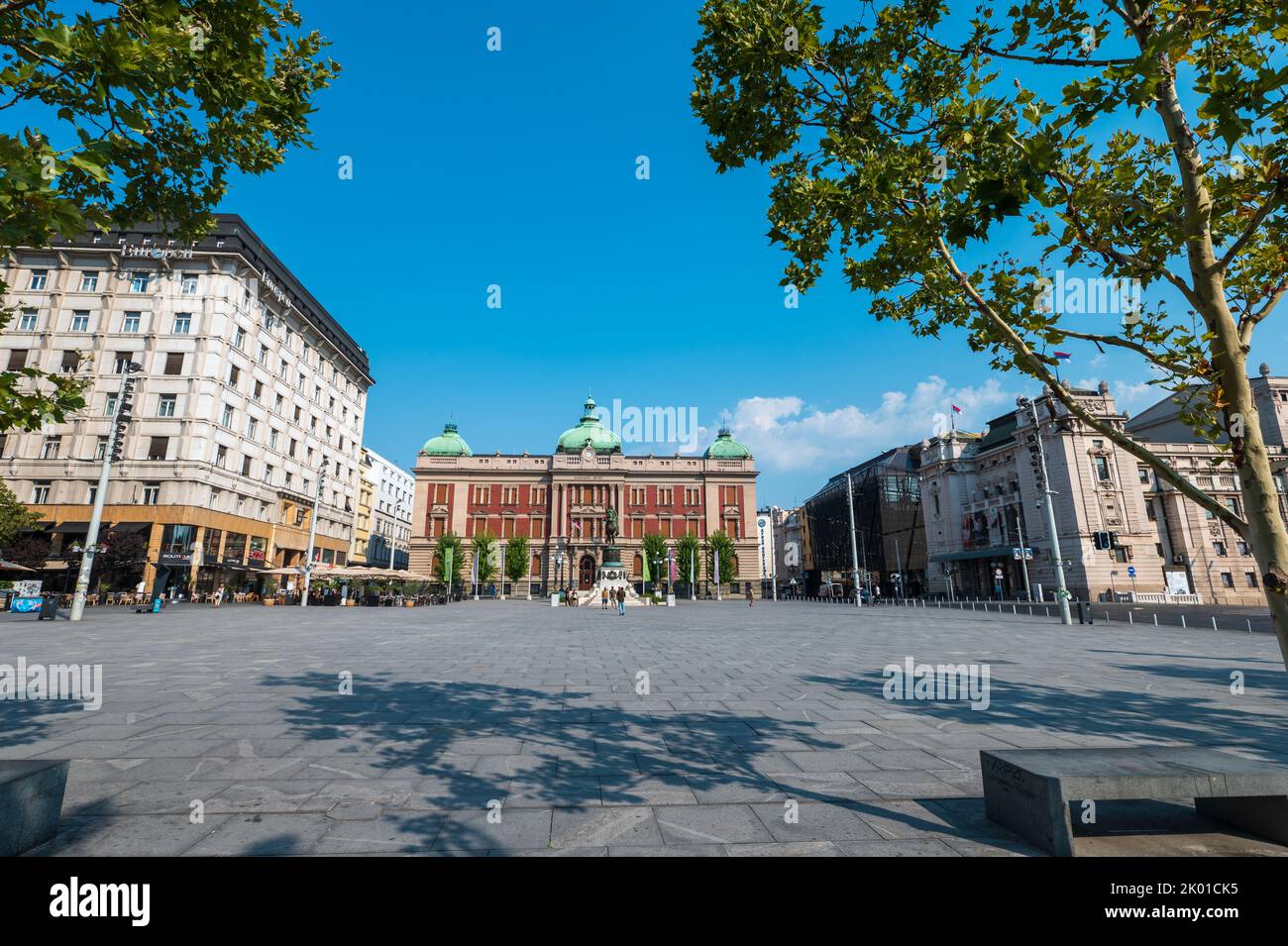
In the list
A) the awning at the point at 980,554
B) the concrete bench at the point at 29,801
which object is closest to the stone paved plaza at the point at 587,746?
the concrete bench at the point at 29,801

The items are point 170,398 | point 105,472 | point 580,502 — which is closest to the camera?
point 105,472

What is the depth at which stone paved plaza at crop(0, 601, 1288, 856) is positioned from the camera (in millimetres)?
3703

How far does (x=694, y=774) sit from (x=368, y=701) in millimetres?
5119

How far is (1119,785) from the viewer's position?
3.29 m

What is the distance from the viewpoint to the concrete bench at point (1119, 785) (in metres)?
3.33

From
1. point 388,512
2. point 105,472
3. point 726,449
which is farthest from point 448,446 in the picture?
point 105,472

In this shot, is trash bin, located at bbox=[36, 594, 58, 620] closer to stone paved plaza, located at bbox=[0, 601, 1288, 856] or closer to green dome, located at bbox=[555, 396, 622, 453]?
stone paved plaza, located at bbox=[0, 601, 1288, 856]

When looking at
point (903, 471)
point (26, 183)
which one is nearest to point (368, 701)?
point (26, 183)

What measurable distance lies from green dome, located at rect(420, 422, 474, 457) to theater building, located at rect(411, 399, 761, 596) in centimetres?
47

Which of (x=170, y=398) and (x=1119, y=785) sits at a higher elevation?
(x=170, y=398)

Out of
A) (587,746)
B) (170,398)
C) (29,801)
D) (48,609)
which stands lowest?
(587,746)

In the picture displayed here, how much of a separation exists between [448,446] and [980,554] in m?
60.7

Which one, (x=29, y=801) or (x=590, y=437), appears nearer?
(x=29, y=801)

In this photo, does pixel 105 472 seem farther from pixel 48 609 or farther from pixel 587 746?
pixel 587 746
